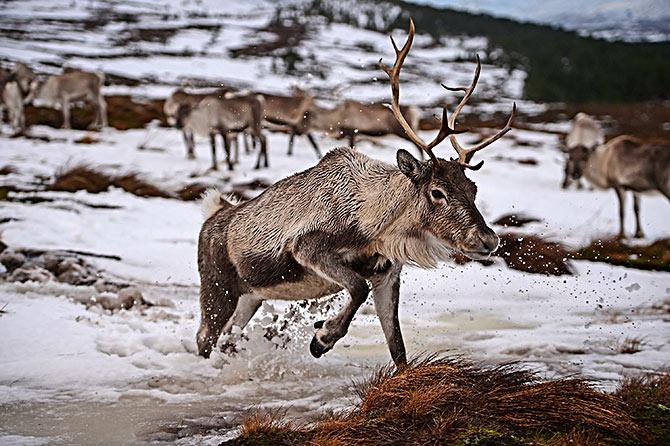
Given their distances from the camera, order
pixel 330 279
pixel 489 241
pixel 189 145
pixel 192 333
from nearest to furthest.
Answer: pixel 489 241 → pixel 330 279 → pixel 192 333 → pixel 189 145

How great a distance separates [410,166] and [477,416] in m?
1.57

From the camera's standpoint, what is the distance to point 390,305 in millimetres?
4734

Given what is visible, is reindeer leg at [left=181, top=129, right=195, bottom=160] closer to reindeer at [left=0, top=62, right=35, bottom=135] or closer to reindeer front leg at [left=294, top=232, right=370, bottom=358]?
reindeer at [left=0, top=62, right=35, bottom=135]

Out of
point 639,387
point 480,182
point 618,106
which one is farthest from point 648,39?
point 639,387

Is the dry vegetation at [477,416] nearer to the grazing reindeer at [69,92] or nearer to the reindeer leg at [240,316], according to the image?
the reindeer leg at [240,316]

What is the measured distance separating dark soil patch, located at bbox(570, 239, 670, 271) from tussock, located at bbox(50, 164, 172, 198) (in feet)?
21.2

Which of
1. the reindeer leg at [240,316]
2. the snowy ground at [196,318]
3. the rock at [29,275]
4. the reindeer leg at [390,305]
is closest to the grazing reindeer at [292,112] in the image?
the snowy ground at [196,318]

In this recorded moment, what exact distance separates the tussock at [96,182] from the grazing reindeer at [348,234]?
6.47 metres

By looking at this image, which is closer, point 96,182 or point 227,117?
point 96,182

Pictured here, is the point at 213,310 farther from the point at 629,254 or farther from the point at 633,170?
the point at 633,170

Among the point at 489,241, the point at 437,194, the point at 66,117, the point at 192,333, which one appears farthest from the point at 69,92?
the point at 489,241

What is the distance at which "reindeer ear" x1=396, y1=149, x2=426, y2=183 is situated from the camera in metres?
4.34

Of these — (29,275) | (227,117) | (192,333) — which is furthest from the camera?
(227,117)

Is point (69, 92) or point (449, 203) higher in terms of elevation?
point (449, 203)
